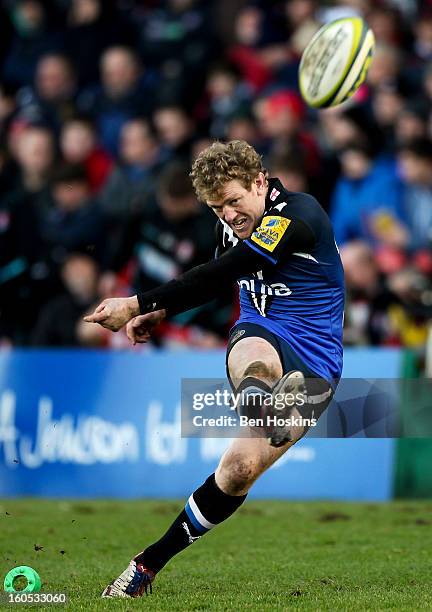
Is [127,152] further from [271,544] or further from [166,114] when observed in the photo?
[271,544]

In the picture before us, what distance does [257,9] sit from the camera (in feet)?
52.7

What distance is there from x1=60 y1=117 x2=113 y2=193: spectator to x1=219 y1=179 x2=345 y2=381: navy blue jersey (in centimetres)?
822

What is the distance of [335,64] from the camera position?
9.44 m

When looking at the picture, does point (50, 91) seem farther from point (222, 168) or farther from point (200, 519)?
point (200, 519)

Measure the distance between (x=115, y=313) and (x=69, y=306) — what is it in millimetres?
7194

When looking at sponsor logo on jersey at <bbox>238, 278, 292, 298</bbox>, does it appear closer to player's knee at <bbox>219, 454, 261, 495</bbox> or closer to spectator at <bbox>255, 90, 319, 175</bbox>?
player's knee at <bbox>219, 454, 261, 495</bbox>

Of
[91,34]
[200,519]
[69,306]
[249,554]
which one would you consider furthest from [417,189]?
[200,519]

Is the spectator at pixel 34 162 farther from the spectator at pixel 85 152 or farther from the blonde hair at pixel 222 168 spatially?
the blonde hair at pixel 222 168

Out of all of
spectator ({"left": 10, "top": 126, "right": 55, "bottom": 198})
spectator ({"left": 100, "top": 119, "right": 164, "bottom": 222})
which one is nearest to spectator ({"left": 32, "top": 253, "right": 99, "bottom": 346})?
spectator ({"left": 100, "top": 119, "right": 164, "bottom": 222})

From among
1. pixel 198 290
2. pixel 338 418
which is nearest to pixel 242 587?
pixel 198 290

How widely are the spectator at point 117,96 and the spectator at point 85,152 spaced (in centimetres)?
57

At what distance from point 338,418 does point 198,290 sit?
445cm

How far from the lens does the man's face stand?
634 cm

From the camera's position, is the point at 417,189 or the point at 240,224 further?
the point at 417,189
